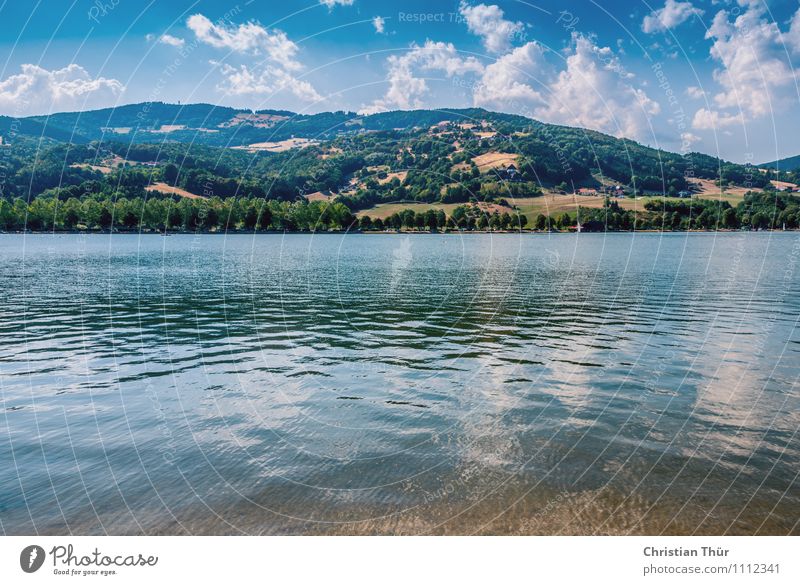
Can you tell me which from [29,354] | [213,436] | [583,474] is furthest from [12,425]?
[583,474]

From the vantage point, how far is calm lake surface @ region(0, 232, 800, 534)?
48.7 ft

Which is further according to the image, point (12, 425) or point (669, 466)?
point (12, 425)

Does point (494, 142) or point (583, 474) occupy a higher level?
point (494, 142)

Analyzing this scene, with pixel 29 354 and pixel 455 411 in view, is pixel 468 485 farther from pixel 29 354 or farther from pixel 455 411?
pixel 29 354

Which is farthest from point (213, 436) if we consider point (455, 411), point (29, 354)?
point (29, 354)

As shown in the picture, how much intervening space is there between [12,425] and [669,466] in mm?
23210

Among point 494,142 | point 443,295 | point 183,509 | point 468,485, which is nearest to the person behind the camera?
point 183,509

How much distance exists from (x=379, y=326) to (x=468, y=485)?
1130 inches

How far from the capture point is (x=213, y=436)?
20219mm

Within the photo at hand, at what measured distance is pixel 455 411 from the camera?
22797mm

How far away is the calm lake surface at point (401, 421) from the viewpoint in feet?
48.7

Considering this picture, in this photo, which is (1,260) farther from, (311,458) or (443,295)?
(311,458)

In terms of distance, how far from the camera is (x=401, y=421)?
71.1 ft
